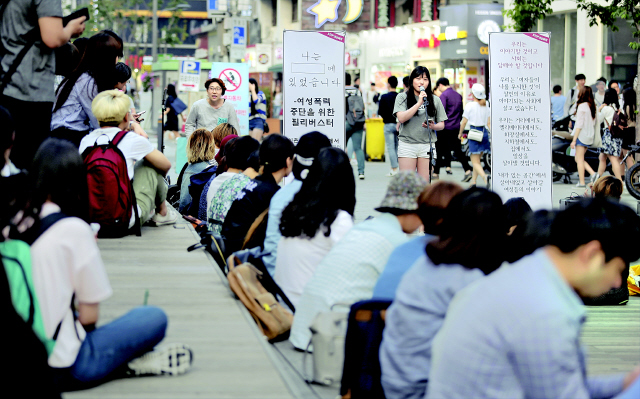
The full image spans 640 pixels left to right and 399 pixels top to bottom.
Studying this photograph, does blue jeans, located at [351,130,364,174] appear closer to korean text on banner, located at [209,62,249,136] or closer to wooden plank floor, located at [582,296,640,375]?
korean text on banner, located at [209,62,249,136]

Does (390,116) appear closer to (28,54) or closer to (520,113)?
(520,113)

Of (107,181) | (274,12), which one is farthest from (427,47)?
(107,181)

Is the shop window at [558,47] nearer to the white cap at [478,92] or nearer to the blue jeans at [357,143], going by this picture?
the blue jeans at [357,143]

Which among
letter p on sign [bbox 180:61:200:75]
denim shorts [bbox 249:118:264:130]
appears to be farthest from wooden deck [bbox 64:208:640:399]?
letter p on sign [bbox 180:61:200:75]

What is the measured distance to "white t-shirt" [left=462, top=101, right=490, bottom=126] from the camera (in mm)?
16312

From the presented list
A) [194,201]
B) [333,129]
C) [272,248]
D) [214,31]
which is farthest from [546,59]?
[214,31]

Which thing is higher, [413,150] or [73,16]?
[73,16]

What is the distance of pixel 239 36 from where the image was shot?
2366cm

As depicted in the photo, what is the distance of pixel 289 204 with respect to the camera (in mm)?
5621

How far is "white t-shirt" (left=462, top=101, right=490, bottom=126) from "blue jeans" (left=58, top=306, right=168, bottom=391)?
1247cm

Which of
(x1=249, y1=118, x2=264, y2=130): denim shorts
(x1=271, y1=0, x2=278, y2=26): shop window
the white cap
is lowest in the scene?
(x1=249, y1=118, x2=264, y2=130): denim shorts

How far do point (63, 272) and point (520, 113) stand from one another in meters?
7.88

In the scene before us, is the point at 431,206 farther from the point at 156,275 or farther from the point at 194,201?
the point at 194,201

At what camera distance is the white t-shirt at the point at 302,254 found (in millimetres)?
5574
